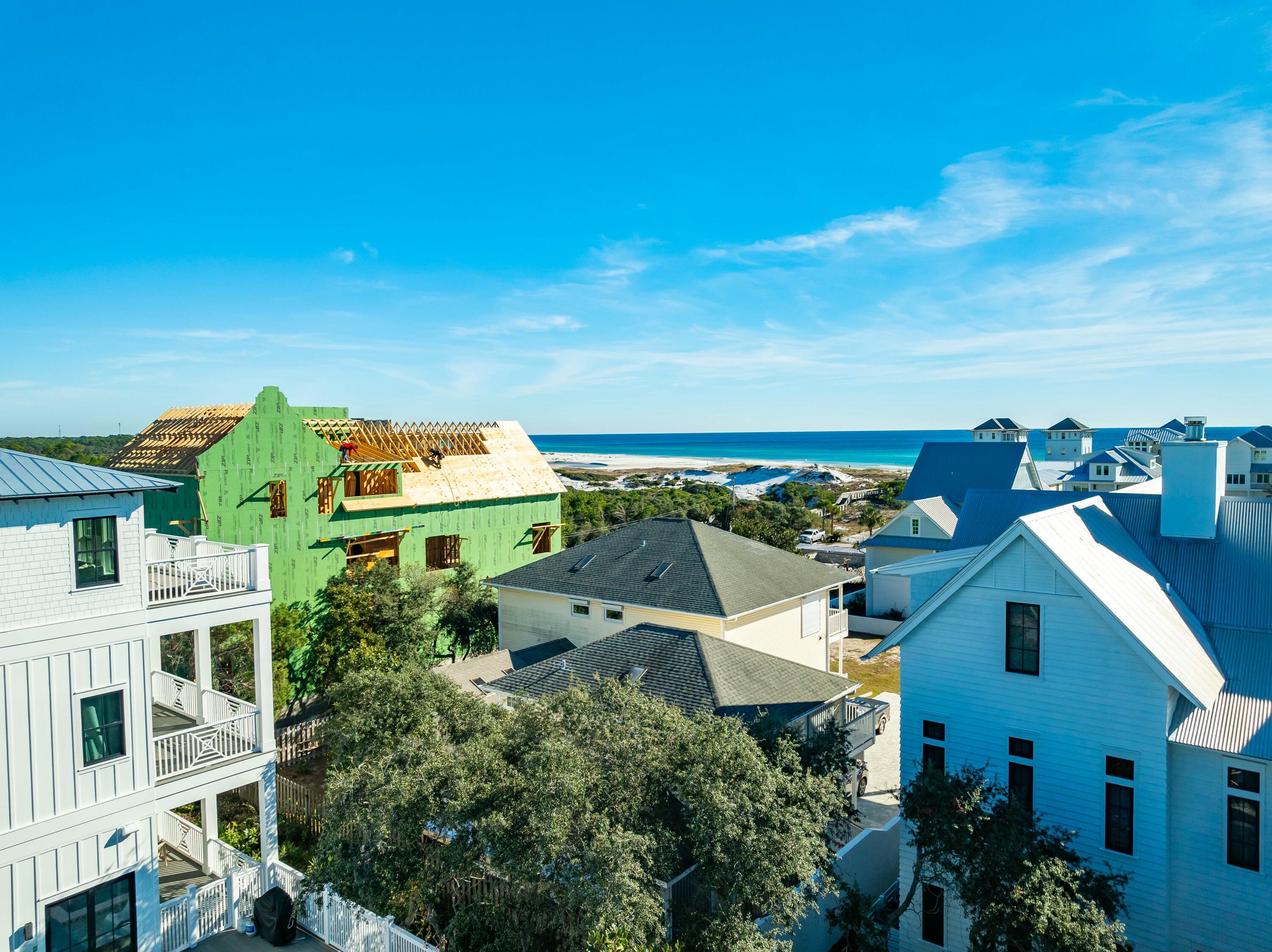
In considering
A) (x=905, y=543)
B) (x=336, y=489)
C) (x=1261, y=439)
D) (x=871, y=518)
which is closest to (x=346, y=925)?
(x=336, y=489)

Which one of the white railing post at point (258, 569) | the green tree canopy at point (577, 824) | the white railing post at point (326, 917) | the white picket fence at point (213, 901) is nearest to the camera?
the green tree canopy at point (577, 824)

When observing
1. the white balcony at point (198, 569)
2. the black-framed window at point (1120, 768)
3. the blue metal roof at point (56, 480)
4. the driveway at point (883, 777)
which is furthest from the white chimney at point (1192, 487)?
the blue metal roof at point (56, 480)

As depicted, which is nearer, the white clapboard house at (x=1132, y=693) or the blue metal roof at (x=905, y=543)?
the white clapboard house at (x=1132, y=693)

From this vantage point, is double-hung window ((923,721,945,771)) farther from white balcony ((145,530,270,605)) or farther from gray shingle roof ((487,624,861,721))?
white balcony ((145,530,270,605))

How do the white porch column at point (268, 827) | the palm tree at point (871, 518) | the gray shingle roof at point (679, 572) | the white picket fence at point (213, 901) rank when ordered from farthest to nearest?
the palm tree at point (871, 518)
the gray shingle roof at point (679, 572)
the white porch column at point (268, 827)
the white picket fence at point (213, 901)

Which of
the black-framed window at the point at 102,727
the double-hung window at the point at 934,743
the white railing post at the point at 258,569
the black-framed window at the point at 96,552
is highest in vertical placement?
the black-framed window at the point at 96,552

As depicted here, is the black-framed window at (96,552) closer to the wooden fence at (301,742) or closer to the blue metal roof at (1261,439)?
the wooden fence at (301,742)

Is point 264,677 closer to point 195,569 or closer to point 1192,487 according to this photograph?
point 195,569
